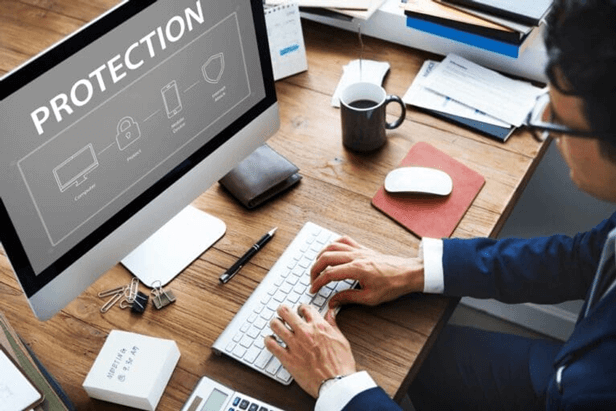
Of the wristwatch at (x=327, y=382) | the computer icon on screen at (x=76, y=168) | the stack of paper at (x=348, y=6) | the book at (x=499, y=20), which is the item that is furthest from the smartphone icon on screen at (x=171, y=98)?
the book at (x=499, y=20)

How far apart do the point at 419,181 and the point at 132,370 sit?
61 cm

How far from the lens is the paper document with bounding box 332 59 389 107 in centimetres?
163

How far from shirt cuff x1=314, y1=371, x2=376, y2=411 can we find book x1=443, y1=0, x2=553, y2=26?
0.83m

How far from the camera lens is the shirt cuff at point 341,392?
3.61 ft

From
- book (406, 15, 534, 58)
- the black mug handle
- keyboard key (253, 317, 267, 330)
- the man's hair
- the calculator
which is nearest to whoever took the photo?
the man's hair

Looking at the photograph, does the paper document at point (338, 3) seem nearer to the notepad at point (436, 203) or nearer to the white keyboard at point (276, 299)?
the notepad at point (436, 203)

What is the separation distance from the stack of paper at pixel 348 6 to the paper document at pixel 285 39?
0.08m

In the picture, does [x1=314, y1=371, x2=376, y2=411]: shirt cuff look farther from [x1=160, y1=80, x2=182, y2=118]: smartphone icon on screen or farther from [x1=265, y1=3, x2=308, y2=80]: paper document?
[x1=265, y1=3, x2=308, y2=80]: paper document

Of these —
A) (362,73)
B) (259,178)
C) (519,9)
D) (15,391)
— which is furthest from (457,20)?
(15,391)

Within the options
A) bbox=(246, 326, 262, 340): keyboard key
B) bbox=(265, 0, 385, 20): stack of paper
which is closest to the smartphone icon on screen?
bbox=(246, 326, 262, 340): keyboard key

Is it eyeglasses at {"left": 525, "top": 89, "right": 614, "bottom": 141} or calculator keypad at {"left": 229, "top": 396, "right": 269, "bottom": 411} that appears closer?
eyeglasses at {"left": 525, "top": 89, "right": 614, "bottom": 141}

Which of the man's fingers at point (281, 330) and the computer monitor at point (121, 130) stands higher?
the computer monitor at point (121, 130)

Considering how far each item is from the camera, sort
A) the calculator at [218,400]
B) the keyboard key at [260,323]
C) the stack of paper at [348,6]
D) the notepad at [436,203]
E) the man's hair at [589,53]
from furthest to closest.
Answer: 1. the stack of paper at [348,6]
2. the notepad at [436,203]
3. the keyboard key at [260,323]
4. the calculator at [218,400]
5. the man's hair at [589,53]

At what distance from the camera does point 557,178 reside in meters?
1.83
